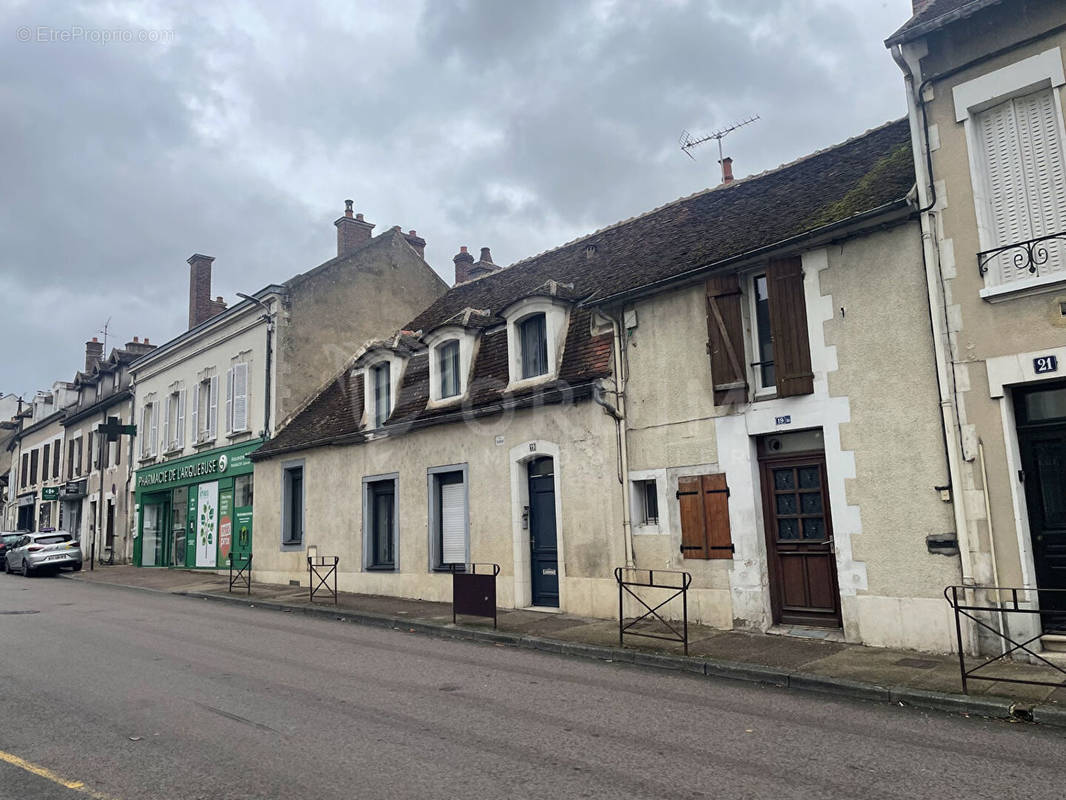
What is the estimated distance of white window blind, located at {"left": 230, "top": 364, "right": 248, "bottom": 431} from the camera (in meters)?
21.4

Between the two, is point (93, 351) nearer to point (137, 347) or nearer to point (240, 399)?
point (137, 347)

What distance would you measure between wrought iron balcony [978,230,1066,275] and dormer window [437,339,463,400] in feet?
30.8

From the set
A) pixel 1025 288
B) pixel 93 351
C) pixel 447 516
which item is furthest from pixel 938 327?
pixel 93 351

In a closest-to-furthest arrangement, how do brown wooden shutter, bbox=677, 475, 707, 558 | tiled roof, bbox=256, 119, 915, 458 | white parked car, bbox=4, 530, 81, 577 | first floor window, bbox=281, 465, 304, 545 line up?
tiled roof, bbox=256, 119, 915, 458
brown wooden shutter, bbox=677, 475, 707, 558
first floor window, bbox=281, 465, 304, 545
white parked car, bbox=4, 530, 81, 577

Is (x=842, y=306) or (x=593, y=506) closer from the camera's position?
(x=842, y=306)

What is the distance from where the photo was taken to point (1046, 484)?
824 centimetres

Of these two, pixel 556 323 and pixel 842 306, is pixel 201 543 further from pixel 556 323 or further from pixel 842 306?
pixel 842 306

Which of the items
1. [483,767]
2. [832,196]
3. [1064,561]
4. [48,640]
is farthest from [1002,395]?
[48,640]

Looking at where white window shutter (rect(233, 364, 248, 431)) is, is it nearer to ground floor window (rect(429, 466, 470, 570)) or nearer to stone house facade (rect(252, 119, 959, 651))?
stone house facade (rect(252, 119, 959, 651))

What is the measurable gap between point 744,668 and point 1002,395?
13.1ft

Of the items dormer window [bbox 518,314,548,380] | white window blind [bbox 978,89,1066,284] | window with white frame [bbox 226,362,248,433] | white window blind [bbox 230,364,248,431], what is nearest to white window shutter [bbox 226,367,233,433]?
window with white frame [bbox 226,362,248,433]

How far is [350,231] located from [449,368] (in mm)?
9398

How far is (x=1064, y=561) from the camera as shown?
8008 mm

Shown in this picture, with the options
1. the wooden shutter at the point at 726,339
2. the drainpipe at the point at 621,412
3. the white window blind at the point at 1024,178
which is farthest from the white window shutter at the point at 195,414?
the white window blind at the point at 1024,178
